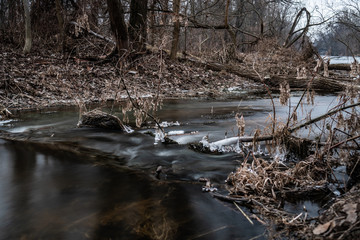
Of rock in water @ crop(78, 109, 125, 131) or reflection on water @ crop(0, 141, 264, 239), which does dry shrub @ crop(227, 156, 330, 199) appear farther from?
rock in water @ crop(78, 109, 125, 131)

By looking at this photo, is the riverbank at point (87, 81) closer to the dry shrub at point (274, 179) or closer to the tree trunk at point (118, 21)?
the tree trunk at point (118, 21)

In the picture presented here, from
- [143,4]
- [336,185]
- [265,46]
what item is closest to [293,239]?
[336,185]

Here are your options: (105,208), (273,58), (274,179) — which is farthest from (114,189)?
(273,58)

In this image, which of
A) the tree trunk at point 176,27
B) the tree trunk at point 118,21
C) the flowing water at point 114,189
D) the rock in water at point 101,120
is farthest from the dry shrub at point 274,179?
the tree trunk at point 118,21

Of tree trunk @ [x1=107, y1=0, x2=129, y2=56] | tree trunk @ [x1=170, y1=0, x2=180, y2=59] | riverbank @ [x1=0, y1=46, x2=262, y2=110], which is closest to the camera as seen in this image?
riverbank @ [x1=0, y1=46, x2=262, y2=110]

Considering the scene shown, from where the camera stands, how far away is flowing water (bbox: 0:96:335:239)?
9.61 ft

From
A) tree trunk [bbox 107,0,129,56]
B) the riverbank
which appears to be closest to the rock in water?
the riverbank

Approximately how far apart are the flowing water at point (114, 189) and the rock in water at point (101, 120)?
22 cm

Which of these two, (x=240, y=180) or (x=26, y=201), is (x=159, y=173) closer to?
(x=240, y=180)

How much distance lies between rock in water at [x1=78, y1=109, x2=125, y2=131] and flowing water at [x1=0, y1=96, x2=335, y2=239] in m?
0.22

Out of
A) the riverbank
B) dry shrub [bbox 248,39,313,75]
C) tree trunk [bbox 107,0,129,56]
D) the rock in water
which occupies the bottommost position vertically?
the rock in water

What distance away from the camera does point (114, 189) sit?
3863 millimetres

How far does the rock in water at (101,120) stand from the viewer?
6805 mm

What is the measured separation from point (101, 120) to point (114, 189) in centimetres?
332
